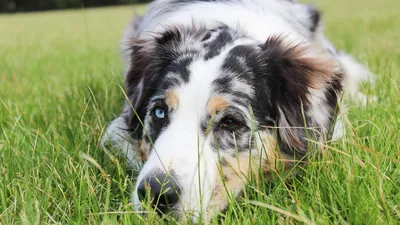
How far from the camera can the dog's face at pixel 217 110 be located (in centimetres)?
217

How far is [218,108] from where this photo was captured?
8.16ft

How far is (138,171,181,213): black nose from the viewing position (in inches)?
80.4

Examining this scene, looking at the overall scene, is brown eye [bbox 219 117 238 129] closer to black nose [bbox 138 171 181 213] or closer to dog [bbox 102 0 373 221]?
dog [bbox 102 0 373 221]

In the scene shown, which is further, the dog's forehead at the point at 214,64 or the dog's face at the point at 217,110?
the dog's forehead at the point at 214,64

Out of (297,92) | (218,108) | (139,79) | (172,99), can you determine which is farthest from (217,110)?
(139,79)

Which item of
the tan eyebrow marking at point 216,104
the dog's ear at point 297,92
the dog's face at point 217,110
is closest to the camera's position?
the dog's face at point 217,110

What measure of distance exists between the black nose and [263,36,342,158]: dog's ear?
91cm

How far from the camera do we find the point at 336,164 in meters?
2.34

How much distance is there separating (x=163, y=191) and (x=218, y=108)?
2.06 ft

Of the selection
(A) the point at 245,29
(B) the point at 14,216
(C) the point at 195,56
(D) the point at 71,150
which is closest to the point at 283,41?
(A) the point at 245,29

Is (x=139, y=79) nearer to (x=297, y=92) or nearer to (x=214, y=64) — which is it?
(x=214, y=64)

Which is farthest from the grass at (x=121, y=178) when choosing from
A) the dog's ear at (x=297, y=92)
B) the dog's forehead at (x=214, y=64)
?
the dog's forehead at (x=214, y=64)

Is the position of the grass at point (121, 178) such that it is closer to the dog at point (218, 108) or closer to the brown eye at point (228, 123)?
the dog at point (218, 108)

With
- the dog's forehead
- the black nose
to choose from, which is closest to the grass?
the black nose
